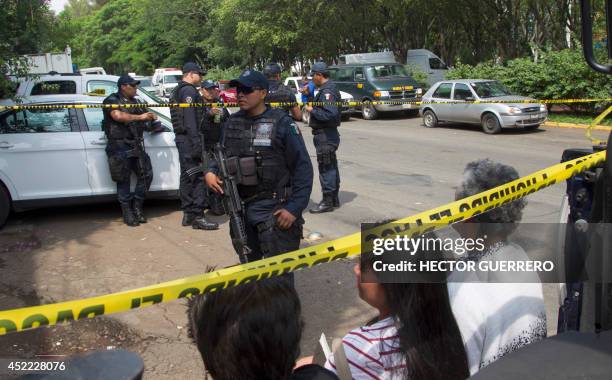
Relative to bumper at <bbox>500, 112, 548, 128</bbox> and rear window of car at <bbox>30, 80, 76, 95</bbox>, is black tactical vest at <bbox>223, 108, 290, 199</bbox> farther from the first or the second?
bumper at <bbox>500, 112, 548, 128</bbox>

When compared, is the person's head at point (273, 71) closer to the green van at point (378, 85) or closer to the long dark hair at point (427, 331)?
the long dark hair at point (427, 331)

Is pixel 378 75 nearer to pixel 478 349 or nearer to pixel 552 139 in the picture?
pixel 552 139

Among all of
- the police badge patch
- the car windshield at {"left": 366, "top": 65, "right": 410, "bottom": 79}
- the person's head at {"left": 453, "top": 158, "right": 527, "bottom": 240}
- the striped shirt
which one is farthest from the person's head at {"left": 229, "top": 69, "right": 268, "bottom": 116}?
the car windshield at {"left": 366, "top": 65, "right": 410, "bottom": 79}

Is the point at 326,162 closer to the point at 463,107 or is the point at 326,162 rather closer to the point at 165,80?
the point at 463,107

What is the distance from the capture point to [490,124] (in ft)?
47.9

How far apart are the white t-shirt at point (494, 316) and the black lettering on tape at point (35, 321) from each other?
1.27m

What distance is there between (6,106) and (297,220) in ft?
14.2

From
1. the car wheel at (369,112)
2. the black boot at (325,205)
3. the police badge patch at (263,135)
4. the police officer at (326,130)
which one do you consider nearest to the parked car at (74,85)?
the police officer at (326,130)

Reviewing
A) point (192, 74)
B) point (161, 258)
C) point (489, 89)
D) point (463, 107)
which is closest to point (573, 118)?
point (489, 89)

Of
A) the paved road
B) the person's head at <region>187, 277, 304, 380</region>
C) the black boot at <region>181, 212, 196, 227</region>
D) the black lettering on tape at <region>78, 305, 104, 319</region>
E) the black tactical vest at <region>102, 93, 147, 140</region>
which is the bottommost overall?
the paved road

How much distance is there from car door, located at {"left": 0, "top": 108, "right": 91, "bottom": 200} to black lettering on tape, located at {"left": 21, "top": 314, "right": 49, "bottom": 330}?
18.3 feet

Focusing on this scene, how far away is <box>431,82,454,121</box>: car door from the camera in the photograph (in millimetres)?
15883

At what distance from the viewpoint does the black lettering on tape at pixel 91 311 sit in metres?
1.46

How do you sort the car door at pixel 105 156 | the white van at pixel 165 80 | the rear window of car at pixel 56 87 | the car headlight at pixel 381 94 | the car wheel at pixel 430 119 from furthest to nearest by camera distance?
the white van at pixel 165 80 → the car headlight at pixel 381 94 → the car wheel at pixel 430 119 → the rear window of car at pixel 56 87 → the car door at pixel 105 156
